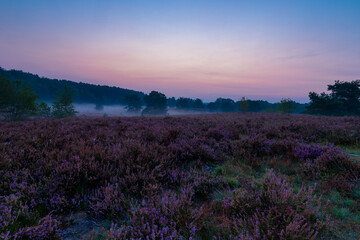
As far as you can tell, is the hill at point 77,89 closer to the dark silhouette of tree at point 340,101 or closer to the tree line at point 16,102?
the tree line at point 16,102

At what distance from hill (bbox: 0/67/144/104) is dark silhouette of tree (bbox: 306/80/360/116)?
95.8 meters

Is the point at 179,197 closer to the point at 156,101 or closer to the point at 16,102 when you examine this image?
the point at 16,102

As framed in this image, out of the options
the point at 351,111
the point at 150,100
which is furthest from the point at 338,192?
the point at 150,100

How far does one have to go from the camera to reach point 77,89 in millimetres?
83625

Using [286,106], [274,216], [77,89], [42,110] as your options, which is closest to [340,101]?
[286,106]

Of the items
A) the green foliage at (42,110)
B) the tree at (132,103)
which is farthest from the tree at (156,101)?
the green foliage at (42,110)

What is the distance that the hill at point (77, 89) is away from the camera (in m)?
96.2

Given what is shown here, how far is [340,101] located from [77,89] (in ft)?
335

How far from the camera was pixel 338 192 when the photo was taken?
2590 millimetres

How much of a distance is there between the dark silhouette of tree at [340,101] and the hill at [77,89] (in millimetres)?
95761

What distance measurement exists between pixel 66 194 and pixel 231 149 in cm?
415

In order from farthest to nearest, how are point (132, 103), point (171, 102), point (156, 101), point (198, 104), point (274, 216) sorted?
1. point (171, 102)
2. point (198, 104)
3. point (132, 103)
4. point (156, 101)
5. point (274, 216)

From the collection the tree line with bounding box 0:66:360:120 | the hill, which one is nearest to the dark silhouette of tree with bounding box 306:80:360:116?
the tree line with bounding box 0:66:360:120

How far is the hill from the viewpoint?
96.2 metres
